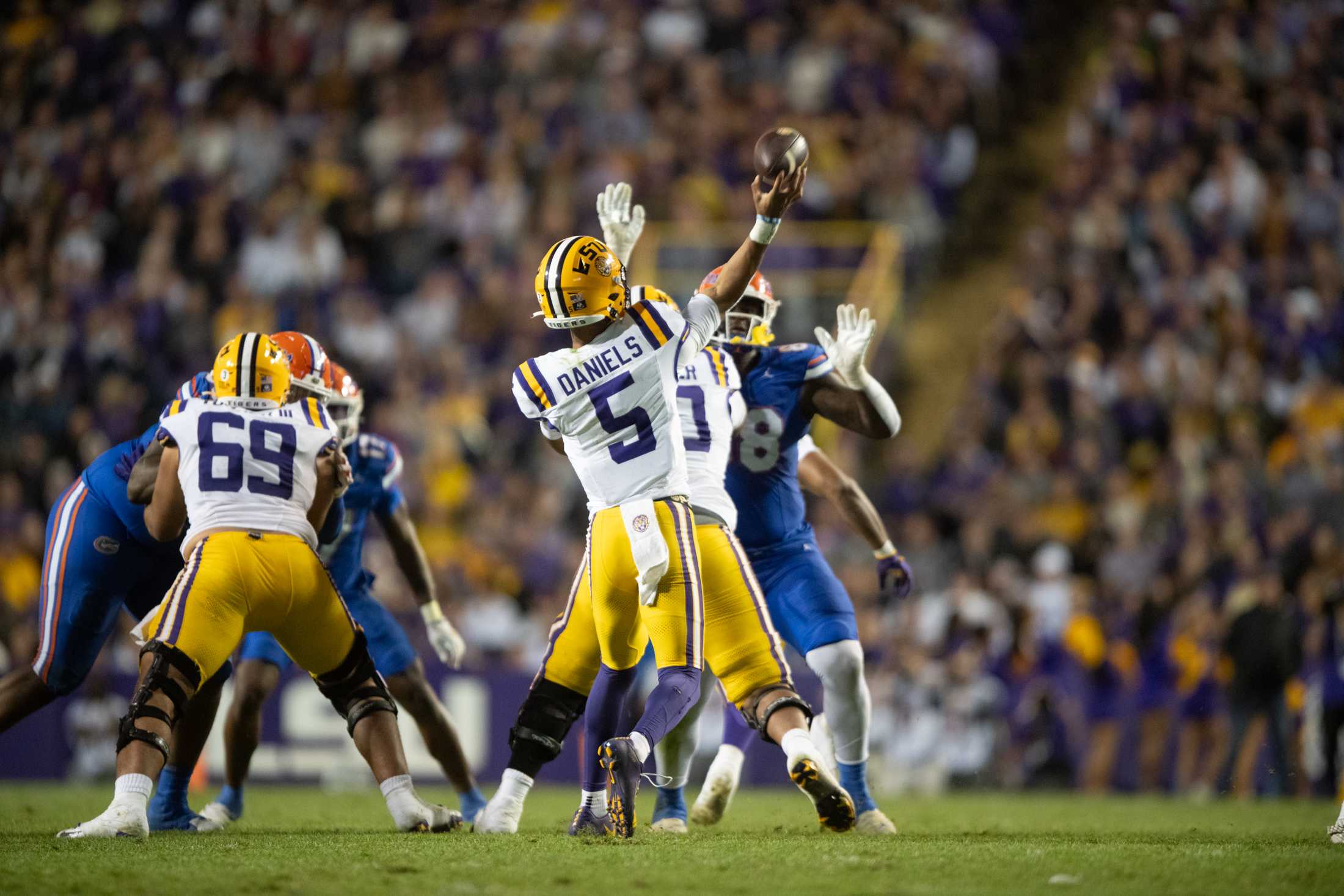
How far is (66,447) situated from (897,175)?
28.5ft

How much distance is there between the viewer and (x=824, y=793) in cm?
606

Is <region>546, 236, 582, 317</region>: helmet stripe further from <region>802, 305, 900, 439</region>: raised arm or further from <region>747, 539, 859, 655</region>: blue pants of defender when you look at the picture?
<region>747, 539, 859, 655</region>: blue pants of defender

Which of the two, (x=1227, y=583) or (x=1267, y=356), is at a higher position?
(x=1267, y=356)

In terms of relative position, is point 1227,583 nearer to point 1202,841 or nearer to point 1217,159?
point 1217,159

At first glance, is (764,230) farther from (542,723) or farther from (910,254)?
(910,254)

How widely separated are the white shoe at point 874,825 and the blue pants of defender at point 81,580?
3.41 metres

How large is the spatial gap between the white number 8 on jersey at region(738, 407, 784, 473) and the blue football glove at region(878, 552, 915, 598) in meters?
0.83

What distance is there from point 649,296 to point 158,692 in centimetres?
253

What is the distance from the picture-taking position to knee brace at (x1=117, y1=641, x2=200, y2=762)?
615cm

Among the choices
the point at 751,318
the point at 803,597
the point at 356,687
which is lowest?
the point at 356,687

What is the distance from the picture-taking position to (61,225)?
16922mm

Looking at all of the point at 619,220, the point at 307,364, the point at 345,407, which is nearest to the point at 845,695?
the point at 619,220

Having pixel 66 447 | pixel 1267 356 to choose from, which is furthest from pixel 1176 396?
pixel 66 447

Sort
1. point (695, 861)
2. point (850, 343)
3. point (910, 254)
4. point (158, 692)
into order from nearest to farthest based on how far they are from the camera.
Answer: point (695, 861) → point (158, 692) → point (850, 343) → point (910, 254)
